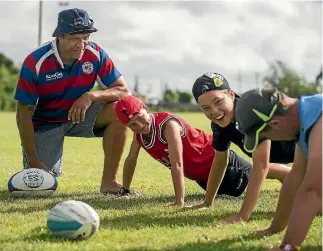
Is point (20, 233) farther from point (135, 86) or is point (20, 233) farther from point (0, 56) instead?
point (135, 86)

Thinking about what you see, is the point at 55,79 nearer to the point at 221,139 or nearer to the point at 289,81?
the point at 221,139

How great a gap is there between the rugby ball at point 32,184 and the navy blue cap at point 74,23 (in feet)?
5.51

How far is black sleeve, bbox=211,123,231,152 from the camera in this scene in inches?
273

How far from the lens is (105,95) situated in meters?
8.73

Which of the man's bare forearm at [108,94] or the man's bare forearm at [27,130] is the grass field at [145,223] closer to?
the man's bare forearm at [27,130]

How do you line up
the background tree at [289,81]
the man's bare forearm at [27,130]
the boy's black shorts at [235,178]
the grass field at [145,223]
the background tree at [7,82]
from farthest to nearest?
the background tree at [289,81]
the background tree at [7,82]
the man's bare forearm at [27,130]
the boy's black shorts at [235,178]
the grass field at [145,223]

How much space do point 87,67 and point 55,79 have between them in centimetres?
45

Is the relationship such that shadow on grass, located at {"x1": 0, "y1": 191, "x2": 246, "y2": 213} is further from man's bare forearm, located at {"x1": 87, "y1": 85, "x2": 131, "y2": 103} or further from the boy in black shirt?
man's bare forearm, located at {"x1": 87, "y1": 85, "x2": 131, "y2": 103}

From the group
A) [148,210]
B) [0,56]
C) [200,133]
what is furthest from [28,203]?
[0,56]

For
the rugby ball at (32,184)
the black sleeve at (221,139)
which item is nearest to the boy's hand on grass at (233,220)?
the black sleeve at (221,139)

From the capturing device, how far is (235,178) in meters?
7.84

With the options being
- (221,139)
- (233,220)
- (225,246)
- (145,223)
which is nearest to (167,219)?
(145,223)

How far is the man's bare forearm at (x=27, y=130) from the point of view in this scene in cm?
859

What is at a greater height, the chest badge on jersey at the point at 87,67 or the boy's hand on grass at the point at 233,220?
the chest badge on jersey at the point at 87,67
